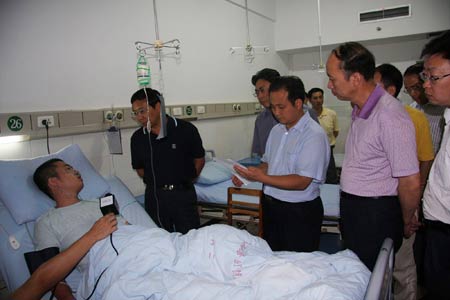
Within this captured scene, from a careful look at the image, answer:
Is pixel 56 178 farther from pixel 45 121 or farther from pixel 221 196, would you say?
pixel 221 196

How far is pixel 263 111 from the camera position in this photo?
3.02m

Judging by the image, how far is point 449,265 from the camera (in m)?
1.38

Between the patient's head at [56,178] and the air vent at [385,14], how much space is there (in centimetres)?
451

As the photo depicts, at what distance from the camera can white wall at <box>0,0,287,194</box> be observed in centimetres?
218

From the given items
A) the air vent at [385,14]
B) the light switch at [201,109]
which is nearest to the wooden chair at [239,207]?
the light switch at [201,109]

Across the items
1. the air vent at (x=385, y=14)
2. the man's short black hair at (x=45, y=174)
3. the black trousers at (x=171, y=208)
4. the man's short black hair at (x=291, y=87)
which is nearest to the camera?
the man's short black hair at (x=291, y=87)

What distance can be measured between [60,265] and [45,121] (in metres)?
1.12

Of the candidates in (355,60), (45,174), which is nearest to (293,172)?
(355,60)

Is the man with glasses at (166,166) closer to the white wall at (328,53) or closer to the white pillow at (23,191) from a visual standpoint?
the white pillow at (23,191)

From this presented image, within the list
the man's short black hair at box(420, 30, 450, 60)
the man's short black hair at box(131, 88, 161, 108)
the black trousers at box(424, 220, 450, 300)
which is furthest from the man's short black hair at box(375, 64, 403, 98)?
the man's short black hair at box(131, 88, 161, 108)

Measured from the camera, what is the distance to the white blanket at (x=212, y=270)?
49.8 inches

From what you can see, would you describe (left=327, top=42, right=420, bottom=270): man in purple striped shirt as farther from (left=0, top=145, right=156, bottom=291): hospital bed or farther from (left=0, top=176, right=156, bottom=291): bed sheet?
(left=0, top=176, right=156, bottom=291): bed sheet

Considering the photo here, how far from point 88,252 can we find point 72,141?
3.66 ft

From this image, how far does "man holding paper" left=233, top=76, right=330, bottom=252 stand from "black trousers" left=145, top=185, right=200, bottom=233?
639mm
